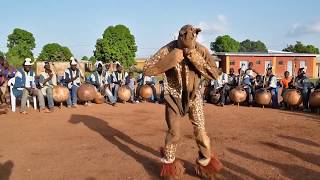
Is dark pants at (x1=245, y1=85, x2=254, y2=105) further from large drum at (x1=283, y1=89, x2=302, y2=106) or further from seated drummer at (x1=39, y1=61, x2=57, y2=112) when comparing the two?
seated drummer at (x1=39, y1=61, x2=57, y2=112)

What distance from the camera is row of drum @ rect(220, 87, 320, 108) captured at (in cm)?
1289

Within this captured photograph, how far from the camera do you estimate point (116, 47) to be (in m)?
52.4

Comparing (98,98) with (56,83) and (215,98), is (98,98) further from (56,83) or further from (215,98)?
(215,98)

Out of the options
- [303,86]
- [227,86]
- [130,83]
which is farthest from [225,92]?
[130,83]

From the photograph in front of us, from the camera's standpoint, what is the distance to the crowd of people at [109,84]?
13.3 m

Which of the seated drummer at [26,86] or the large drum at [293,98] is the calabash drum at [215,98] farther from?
the seated drummer at [26,86]

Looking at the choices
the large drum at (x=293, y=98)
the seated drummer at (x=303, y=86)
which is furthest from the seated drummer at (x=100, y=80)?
the seated drummer at (x=303, y=86)

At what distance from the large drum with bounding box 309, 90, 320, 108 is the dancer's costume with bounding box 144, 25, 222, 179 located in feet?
26.5

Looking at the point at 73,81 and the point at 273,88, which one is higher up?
the point at 73,81

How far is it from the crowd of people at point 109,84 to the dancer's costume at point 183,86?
6894mm

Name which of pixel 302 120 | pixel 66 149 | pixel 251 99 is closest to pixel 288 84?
pixel 251 99

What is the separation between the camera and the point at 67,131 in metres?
9.59

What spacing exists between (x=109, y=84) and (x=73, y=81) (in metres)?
1.55

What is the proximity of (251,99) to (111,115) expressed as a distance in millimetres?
5645
